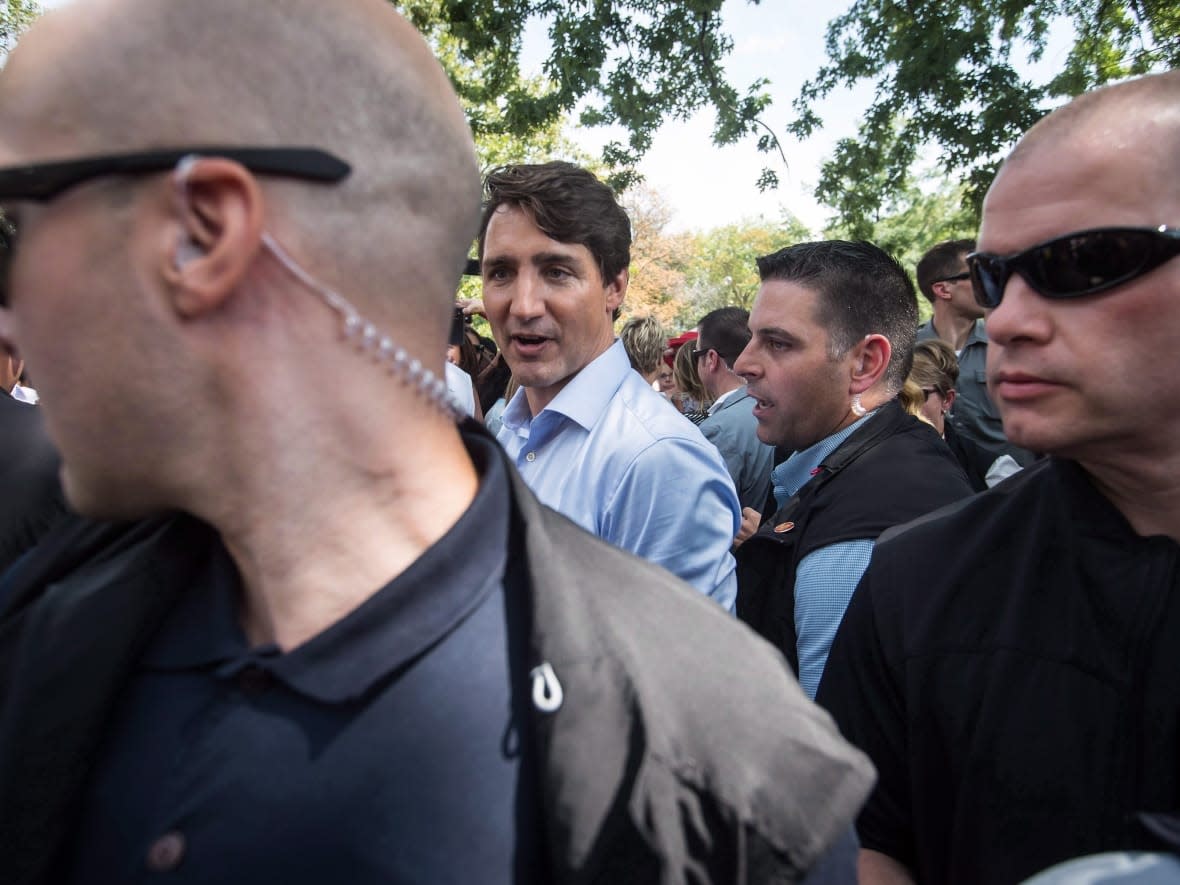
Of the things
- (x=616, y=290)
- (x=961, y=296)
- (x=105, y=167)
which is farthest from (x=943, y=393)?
(x=105, y=167)

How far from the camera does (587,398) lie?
9.58 ft

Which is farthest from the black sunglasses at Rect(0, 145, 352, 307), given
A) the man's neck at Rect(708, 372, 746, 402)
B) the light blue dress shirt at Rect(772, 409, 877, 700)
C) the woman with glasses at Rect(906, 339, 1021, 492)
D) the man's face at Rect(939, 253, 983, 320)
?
the man's face at Rect(939, 253, 983, 320)

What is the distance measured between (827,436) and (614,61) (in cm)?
674

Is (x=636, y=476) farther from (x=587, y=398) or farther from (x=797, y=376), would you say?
(x=797, y=376)

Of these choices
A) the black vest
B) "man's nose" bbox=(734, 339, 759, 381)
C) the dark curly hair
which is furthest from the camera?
"man's nose" bbox=(734, 339, 759, 381)

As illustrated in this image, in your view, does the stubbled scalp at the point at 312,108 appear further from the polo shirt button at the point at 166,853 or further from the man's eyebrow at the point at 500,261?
the man's eyebrow at the point at 500,261

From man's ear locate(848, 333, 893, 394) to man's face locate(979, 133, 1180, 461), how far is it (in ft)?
5.68

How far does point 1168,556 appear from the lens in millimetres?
1511

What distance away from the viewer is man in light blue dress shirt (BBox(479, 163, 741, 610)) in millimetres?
2662

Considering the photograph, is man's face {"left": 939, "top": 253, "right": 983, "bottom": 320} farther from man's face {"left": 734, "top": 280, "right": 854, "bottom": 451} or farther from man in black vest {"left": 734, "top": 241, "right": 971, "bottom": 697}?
man's face {"left": 734, "top": 280, "right": 854, "bottom": 451}

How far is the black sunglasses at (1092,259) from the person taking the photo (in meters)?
1.53

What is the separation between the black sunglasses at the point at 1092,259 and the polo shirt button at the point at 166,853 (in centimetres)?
159

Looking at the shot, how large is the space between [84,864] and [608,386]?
2104 mm

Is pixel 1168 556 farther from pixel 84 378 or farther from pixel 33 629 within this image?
pixel 33 629
